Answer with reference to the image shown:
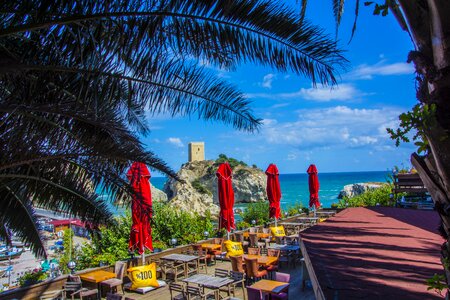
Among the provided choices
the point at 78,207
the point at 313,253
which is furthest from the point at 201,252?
the point at 313,253

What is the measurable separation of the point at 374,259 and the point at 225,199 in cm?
827

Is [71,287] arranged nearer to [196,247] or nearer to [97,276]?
[97,276]

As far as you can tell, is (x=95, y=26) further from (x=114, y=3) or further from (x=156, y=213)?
(x=156, y=213)

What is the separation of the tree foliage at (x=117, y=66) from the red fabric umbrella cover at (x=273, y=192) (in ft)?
30.1

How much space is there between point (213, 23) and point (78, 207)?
433cm

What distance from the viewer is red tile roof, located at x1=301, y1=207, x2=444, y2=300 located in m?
2.55

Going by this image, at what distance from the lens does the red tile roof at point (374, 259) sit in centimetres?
255

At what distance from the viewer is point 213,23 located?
10.1 feet

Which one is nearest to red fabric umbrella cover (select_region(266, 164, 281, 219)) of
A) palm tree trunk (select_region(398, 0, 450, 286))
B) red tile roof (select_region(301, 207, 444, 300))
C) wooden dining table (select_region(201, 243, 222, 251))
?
wooden dining table (select_region(201, 243, 222, 251))

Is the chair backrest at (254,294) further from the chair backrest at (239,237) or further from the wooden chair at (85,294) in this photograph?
the chair backrest at (239,237)

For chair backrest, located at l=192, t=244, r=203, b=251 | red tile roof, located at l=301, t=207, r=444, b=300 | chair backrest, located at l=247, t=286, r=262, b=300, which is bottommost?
chair backrest, located at l=247, t=286, r=262, b=300

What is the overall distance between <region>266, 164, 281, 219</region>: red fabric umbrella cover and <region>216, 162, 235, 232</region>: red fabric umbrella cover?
2.41 meters

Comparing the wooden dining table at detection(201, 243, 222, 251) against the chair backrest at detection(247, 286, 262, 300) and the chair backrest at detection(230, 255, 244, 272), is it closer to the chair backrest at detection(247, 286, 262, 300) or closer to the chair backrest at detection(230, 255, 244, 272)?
the chair backrest at detection(230, 255, 244, 272)

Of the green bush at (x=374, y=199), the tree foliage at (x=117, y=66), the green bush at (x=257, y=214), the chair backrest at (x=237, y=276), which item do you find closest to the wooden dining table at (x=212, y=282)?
the chair backrest at (x=237, y=276)
